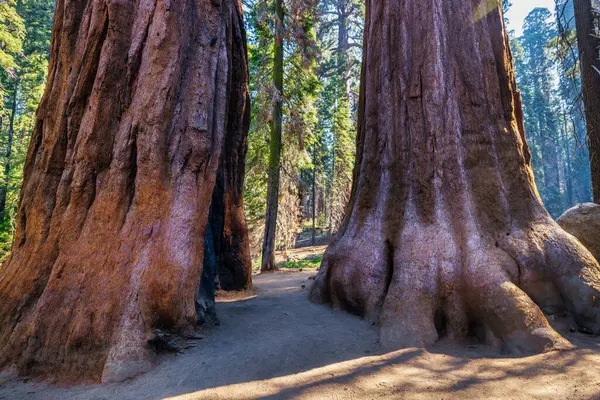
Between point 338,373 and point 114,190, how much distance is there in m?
3.04

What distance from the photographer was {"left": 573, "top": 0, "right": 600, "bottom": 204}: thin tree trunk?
284 inches

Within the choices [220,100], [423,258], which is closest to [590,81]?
[423,258]

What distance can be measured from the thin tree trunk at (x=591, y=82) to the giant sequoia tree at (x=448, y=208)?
Result: 161 inches

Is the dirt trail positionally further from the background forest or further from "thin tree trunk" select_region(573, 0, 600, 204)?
"thin tree trunk" select_region(573, 0, 600, 204)

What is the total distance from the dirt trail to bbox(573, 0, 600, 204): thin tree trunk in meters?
6.03

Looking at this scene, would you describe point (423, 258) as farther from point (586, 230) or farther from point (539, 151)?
point (539, 151)

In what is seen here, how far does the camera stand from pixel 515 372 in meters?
2.63

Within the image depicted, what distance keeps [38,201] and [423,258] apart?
4671mm

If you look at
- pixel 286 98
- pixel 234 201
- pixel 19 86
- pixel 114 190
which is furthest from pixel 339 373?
pixel 19 86

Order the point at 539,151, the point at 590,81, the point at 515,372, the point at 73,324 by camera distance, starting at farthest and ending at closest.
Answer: the point at 539,151 → the point at 590,81 → the point at 73,324 → the point at 515,372

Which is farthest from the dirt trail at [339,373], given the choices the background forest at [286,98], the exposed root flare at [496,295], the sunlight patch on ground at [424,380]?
the background forest at [286,98]

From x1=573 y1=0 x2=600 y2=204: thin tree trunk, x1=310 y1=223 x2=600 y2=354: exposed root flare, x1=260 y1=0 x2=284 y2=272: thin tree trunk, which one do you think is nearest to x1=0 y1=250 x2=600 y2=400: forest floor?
x1=310 y1=223 x2=600 y2=354: exposed root flare

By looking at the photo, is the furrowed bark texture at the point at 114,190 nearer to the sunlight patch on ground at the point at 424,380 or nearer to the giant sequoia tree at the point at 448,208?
the sunlight patch on ground at the point at 424,380

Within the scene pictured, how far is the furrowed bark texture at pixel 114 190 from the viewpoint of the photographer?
300 centimetres
